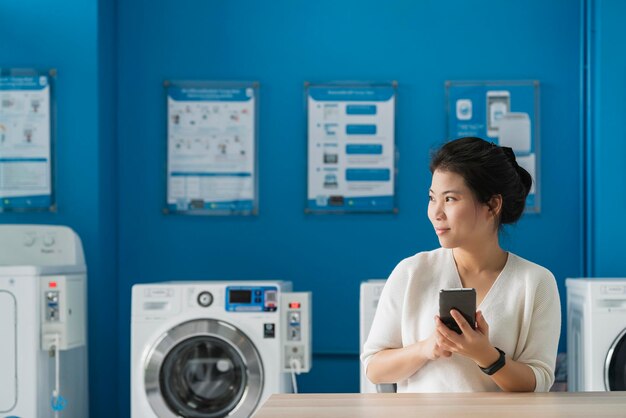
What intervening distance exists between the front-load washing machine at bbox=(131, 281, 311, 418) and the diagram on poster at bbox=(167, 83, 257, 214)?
84cm

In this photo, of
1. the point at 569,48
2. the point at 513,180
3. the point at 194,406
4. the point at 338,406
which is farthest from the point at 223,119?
the point at 338,406

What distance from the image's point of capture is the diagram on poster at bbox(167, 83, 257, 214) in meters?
4.66

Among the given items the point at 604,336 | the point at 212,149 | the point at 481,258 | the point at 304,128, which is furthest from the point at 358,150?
the point at 481,258

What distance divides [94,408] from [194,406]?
866mm

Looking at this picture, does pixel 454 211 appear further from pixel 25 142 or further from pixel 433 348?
pixel 25 142

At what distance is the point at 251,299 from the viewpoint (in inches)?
153

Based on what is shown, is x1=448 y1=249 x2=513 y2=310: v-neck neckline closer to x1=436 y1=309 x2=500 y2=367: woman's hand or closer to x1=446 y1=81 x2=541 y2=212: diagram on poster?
x1=436 y1=309 x2=500 y2=367: woman's hand

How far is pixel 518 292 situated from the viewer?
2072 mm

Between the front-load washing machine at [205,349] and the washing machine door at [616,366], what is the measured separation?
4.59 ft

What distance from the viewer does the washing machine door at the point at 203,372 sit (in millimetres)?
3828

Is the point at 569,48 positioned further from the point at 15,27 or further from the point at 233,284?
the point at 15,27

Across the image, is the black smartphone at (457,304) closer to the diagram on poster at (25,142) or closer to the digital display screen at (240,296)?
the digital display screen at (240,296)

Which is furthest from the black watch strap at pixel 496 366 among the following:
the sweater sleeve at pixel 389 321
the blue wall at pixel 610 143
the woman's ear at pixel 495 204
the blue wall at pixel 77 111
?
the blue wall at pixel 77 111

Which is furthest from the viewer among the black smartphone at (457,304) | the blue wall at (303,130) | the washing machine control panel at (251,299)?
the blue wall at (303,130)
